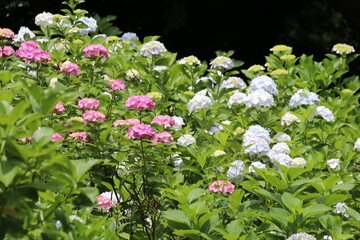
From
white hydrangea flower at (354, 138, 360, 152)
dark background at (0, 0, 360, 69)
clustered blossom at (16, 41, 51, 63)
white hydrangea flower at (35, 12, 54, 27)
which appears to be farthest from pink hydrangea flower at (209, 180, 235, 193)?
dark background at (0, 0, 360, 69)

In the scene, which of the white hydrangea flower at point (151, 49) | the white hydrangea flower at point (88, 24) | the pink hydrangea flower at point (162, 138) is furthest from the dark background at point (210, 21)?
the pink hydrangea flower at point (162, 138)

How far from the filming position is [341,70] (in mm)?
5059

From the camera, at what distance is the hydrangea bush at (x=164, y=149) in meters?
2.13

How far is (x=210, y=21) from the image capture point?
8.40 meters

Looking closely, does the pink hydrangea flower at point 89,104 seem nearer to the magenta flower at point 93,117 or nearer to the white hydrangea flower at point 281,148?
the magenta flower at point 93,117

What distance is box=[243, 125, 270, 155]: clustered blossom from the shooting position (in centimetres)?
366

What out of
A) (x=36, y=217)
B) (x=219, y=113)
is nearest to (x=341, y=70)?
(x=219, y=113)

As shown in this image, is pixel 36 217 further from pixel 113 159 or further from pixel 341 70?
pixel 341 70

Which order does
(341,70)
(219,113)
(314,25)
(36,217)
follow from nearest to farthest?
(36,217), (219,113), (341,70), (314,25)

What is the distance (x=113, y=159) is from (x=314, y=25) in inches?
333

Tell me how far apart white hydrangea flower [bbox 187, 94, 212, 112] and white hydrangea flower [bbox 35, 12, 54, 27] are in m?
1.43

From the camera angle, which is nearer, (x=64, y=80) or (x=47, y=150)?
(x=47, y=150)

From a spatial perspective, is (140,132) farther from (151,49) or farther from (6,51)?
(151,49)

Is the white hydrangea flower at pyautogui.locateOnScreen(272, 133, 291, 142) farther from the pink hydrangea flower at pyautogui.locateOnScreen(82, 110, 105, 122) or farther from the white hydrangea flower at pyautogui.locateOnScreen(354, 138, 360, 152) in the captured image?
the pink hydrangea flower at pyautogui.locateOnScreen(82, 110, 105, 122)
